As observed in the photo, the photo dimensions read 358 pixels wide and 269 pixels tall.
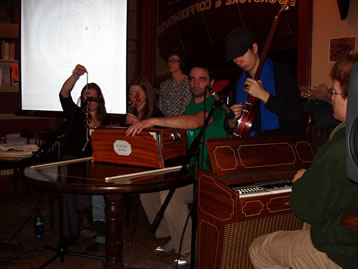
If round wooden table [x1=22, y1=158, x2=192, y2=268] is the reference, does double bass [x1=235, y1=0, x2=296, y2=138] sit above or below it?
above

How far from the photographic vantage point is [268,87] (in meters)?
2.35

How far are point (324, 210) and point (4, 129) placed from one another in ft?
14.9

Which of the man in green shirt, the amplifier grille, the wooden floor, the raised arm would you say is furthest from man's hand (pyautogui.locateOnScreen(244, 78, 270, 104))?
the raised arm

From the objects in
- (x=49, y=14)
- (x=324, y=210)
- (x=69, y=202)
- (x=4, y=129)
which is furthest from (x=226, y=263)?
(x=4, y=129)

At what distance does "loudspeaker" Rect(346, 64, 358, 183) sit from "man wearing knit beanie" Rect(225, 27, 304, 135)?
1.22m

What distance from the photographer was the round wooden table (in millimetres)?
1769

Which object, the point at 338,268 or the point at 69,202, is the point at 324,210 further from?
the point at 69,202

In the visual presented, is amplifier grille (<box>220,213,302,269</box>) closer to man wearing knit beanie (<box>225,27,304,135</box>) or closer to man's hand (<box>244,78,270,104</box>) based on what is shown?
man wearing knit beanie (<box>225,27,304,135</box>)

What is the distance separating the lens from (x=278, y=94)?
2.33 meters

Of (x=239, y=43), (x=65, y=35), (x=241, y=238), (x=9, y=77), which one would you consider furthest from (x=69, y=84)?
(x=9, y=77)

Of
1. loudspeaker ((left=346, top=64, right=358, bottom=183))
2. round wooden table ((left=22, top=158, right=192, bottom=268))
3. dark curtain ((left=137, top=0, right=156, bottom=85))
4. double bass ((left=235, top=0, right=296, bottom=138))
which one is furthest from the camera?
dark curtain ((left=137, top=0, right=156, bottom=85))

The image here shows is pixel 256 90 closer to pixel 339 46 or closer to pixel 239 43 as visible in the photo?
Answer: pixel 239 43

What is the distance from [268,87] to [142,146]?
824 millimetres

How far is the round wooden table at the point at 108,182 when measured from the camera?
177 cm
